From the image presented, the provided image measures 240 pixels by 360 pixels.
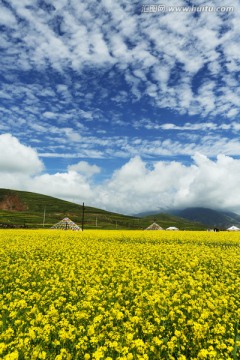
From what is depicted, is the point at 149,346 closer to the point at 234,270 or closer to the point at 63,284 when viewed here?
the point at 63,284

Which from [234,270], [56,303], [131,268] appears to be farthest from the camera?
[234,270]

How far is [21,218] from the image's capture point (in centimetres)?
14950

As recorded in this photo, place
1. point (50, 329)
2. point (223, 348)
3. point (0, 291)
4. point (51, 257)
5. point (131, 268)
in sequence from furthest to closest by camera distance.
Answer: point (51, 257), point (131, 268), point (0, 291), point (50, 329), point (223, 348)

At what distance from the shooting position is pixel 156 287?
38.4 feet

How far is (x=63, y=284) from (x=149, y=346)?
232 inches

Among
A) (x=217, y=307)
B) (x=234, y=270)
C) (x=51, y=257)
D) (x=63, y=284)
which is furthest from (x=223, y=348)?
(x=51, y=257)

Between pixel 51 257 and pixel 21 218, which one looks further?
pixel 21 218

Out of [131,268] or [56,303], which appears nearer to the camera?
[56,303]

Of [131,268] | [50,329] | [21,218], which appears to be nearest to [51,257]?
[131,268]

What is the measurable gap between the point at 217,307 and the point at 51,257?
12100 millimetres

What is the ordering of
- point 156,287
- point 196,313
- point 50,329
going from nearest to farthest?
point 50,329, point 196,313, point 156,287

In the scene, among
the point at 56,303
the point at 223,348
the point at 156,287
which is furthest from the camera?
the point at 156,287

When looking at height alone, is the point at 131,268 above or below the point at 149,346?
above

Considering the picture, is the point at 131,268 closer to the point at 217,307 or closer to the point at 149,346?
the point at 217,307
